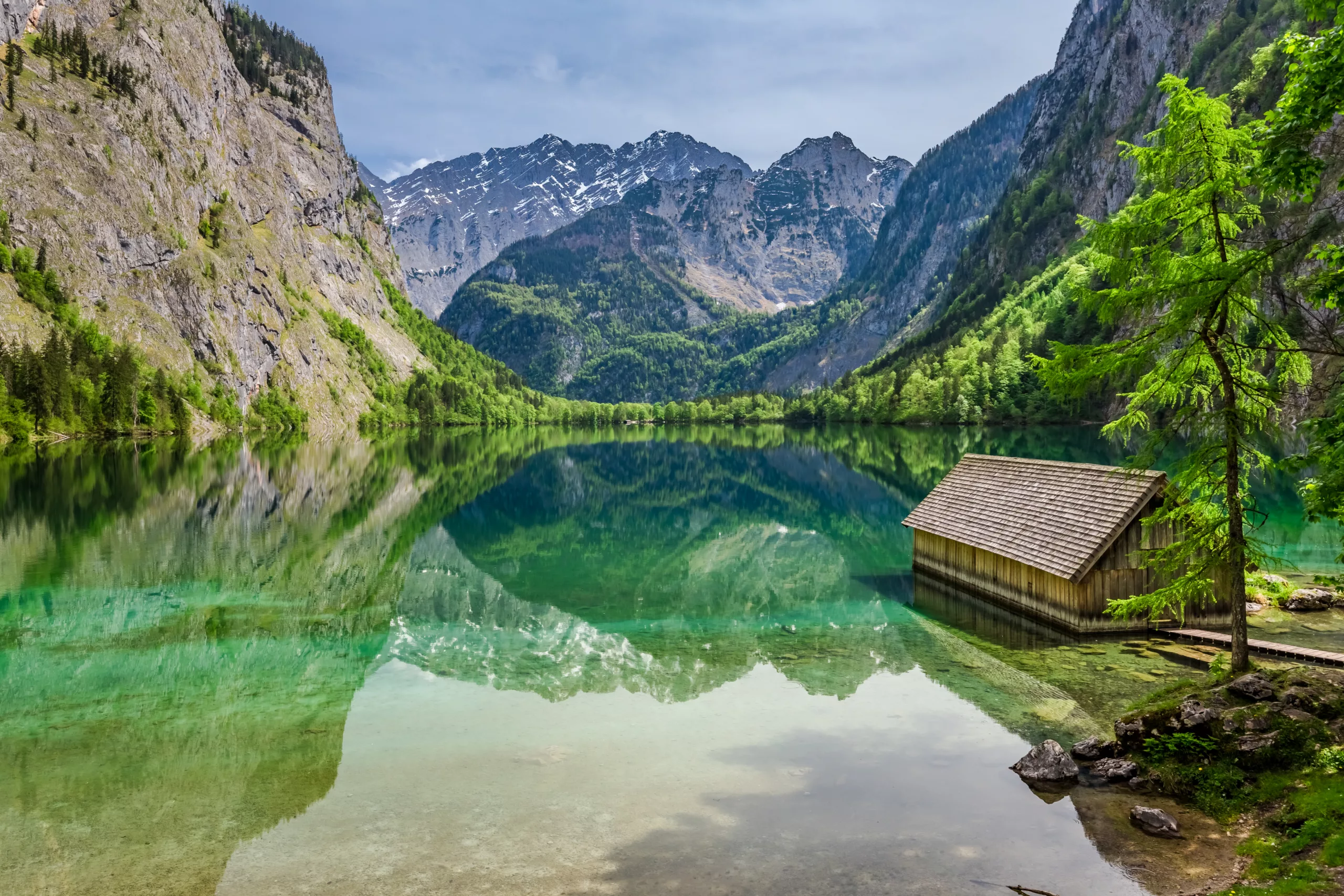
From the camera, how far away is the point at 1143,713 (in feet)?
49.4

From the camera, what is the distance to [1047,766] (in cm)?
1425

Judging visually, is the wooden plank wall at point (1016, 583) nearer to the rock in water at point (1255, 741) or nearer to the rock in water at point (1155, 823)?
the rock in water at point (1255, 741)

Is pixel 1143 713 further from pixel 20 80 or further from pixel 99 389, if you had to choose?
pixel 20 80

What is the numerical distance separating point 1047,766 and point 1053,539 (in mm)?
12746

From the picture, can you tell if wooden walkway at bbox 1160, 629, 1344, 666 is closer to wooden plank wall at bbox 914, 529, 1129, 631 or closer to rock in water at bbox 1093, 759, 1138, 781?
wooden plank wall at bbox 914, 529, 1129, 631

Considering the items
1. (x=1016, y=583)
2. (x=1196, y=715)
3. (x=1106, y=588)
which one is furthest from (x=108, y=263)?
(x=1196, y=715)

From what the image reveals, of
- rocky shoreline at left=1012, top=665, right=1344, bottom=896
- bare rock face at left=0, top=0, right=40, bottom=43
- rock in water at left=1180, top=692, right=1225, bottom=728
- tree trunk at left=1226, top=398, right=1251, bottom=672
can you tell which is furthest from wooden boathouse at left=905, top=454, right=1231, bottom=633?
bare rock face at left=0, top=0, right=40, bottom=43

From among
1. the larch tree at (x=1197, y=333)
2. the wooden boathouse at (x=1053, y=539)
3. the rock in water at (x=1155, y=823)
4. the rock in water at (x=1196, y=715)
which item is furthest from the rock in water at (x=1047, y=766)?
the wooden boathouse at (x=1053, y=539)

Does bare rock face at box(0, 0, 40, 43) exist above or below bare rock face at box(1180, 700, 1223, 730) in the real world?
above

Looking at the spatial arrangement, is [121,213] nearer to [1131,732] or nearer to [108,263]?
[108,263]

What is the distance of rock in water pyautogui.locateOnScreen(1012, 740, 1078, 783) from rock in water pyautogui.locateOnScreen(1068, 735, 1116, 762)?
0.58 meters

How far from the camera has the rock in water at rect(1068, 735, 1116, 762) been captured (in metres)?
15.0

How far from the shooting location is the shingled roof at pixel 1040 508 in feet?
77.3

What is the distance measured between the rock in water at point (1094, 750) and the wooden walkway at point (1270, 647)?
20.6ft
